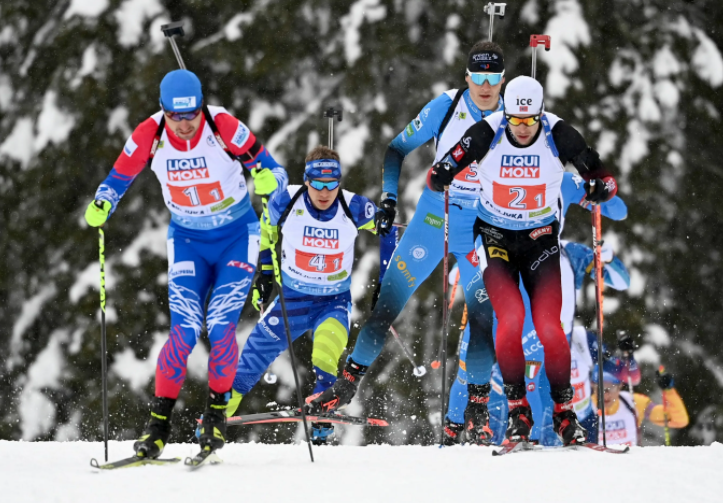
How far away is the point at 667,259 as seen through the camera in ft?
45.9

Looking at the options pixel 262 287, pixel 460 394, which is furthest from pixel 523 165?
pixel 262 287

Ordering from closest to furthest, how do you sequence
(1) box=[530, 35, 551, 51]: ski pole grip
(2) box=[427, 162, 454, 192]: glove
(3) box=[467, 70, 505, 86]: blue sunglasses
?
(2) box=[427, 162, 454, 192]: glove < (3) box=[467, 70, 505, 86]: blue sunglasses < (1) box=[530, 35, 551, 51]: ski pole grip

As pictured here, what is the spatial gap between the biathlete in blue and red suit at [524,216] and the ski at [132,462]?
6.48ft

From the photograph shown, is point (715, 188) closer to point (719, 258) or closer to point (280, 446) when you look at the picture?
point (719, 258)

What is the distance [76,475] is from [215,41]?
11.5 metres

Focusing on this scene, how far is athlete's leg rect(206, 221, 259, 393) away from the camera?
4.95 metres

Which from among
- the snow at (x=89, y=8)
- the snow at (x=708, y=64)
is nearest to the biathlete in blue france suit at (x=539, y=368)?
the snow at (x=708, y=64)

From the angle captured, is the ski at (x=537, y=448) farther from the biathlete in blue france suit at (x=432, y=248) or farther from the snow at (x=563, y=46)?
the snow at (x=563, y=46)

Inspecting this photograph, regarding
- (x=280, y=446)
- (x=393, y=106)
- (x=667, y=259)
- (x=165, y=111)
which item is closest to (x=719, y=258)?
(x=667, y=259)

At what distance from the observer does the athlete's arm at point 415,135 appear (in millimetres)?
6328

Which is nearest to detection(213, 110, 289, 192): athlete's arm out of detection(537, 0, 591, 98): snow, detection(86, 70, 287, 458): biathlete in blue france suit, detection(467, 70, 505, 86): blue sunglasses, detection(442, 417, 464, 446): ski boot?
detection(86, 70, 287, 458): biathlete in blue france suit

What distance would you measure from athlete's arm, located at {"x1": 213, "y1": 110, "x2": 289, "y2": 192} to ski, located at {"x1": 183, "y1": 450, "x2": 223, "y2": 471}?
5.51 ft

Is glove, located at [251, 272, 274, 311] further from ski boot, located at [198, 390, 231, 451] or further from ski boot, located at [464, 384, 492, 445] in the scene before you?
ski boot, located at [198, 390, 231, 451]

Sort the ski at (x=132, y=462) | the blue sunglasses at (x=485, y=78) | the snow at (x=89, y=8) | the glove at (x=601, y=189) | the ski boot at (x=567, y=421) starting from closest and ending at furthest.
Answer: the ski at (x=132, y=462) → the ski boot at (x=567, y=421) → the glove at (x=601, y=189) → the blue sunglasses at (x=485, y=78) → the snow at (x=89, y=8)
